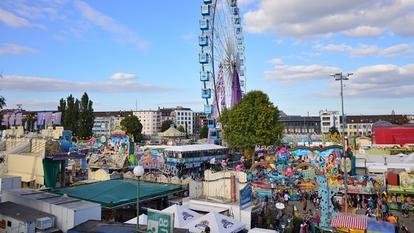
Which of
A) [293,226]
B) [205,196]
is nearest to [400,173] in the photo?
[293,226]

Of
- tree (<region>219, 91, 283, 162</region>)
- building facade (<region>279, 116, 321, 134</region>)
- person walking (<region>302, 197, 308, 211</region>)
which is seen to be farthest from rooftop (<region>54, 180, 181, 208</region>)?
building facade (<region>279, 116, 321, 134</region>)

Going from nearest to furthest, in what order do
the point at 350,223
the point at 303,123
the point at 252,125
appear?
the point at 350,223
the point at 252,125
the point at 303,123

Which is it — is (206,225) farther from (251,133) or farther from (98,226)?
(251,133)

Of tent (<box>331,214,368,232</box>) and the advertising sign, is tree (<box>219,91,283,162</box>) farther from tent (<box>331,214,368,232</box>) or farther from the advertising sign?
tent (<box>331,214,368,232</box>)

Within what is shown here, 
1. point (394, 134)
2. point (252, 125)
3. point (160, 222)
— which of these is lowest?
point (160, 222)

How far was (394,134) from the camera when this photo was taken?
174ft

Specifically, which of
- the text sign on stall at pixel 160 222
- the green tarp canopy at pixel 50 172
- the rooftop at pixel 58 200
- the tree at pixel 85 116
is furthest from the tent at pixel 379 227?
the tree at pixel 85 116

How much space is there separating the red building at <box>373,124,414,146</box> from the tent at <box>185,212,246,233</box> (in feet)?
148

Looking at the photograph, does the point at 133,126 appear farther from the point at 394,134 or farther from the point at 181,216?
the point at 181,216

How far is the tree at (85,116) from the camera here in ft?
213

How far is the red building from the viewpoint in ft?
171

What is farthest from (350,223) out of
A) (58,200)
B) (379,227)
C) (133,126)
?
(133,126)

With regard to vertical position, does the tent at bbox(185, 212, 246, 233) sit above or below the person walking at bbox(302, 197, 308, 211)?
above

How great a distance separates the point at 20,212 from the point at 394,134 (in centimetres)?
5140
